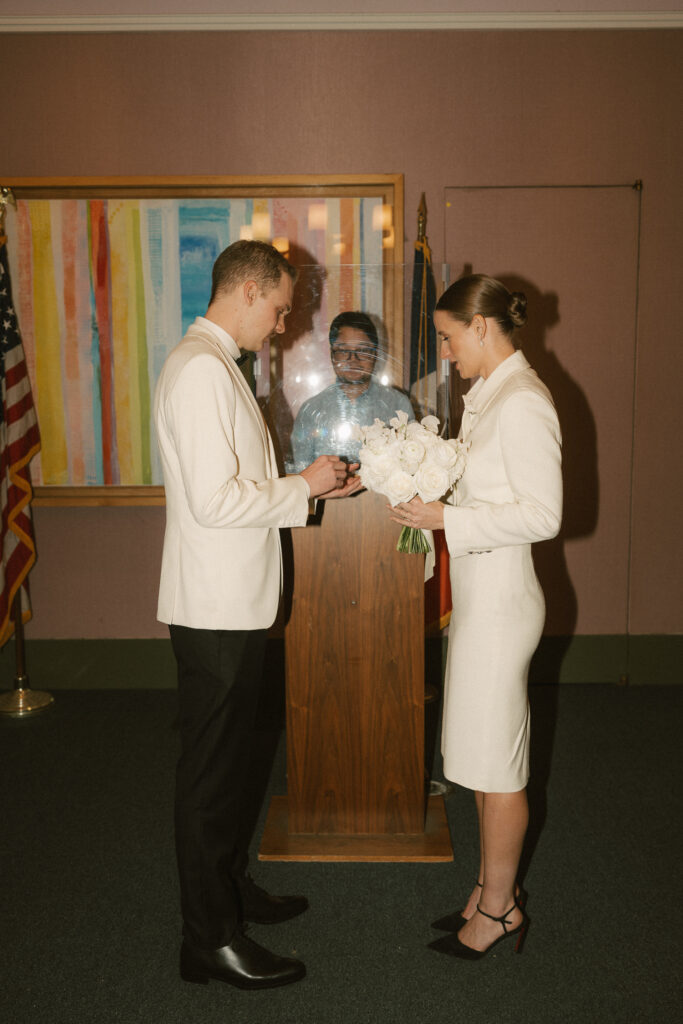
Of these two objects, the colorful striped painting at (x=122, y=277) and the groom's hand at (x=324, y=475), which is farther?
the colorful striped painting at (x=122, y=277)

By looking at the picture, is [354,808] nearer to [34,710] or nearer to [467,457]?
[467,457]

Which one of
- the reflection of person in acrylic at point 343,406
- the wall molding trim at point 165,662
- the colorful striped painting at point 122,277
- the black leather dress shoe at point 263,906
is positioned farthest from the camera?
the wall molding trim at point 165,662

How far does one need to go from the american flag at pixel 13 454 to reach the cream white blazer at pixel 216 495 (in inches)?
88.0

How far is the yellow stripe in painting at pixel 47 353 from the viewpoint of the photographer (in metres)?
3.98

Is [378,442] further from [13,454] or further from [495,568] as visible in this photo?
[13,454]

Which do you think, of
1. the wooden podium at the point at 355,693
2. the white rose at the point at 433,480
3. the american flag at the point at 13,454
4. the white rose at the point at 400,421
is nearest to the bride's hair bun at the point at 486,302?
the white rose at the point at 400,421

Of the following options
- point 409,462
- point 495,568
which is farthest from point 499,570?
point 409,462

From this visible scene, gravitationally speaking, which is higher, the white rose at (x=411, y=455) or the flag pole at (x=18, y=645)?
the white rose at (x=411, y=455)

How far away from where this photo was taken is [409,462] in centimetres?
201

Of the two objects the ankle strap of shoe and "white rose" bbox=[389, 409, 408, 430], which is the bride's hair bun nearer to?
"white rose" bbox=[389, 409, 408, 430]

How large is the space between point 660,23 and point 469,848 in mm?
3923

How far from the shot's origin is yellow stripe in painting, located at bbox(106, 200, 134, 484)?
3.98 m

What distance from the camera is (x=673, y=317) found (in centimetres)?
406

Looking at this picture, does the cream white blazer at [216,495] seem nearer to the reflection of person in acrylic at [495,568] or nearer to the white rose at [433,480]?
the white rose at [433,480]
